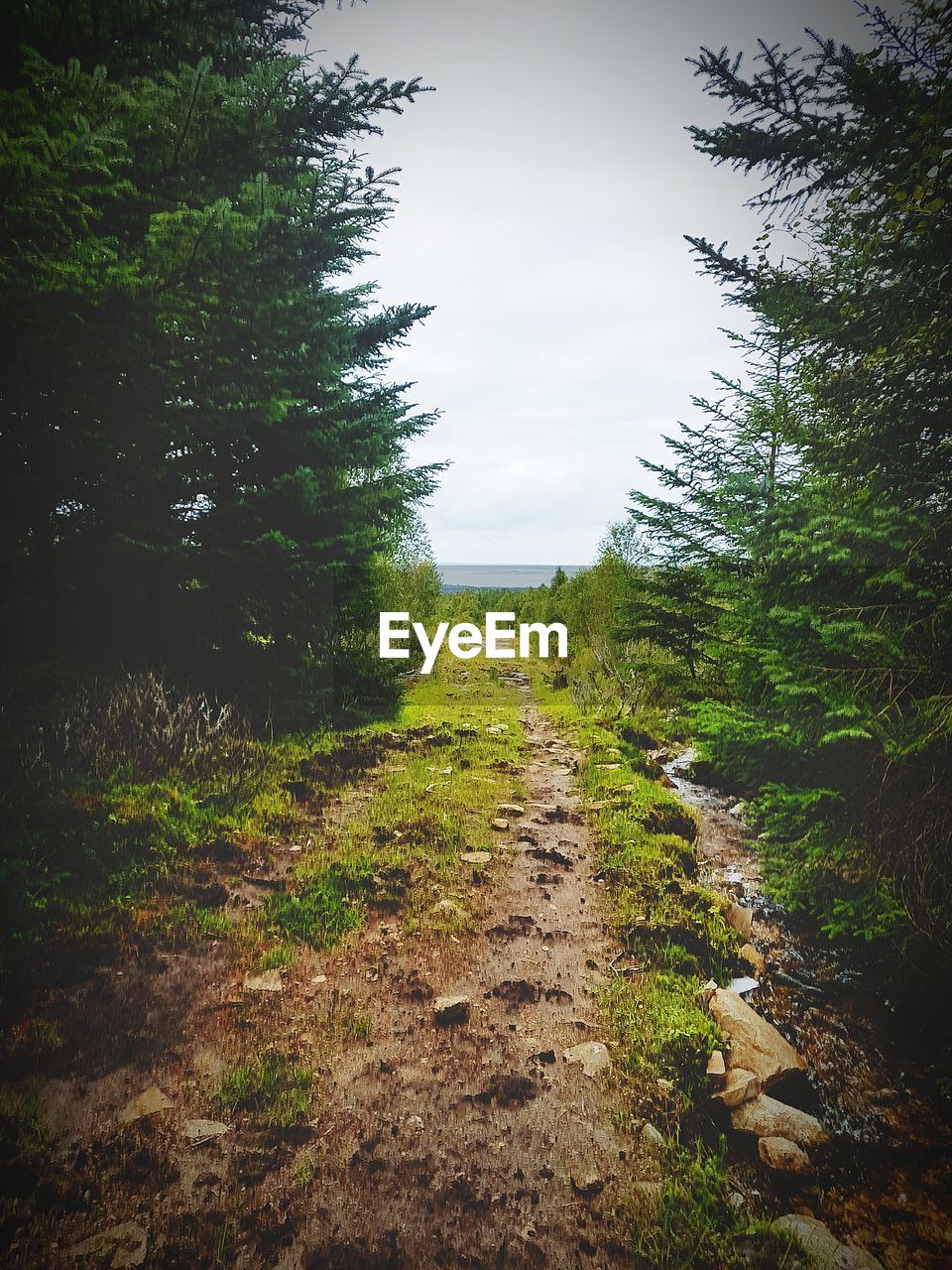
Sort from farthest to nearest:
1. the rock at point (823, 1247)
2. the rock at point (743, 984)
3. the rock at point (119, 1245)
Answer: the rock at point (743, 984) → the rock at point (823, 1247) → the rock at point (119, 1245)

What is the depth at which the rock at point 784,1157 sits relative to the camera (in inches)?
106

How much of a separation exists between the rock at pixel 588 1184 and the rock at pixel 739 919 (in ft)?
9.77

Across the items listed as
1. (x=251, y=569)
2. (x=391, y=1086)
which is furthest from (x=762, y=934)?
(x=251, y=569)

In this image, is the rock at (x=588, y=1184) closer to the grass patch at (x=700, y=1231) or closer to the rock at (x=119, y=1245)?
the grass patch at (x=700, y=1231)

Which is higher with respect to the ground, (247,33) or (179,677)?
(247,33)

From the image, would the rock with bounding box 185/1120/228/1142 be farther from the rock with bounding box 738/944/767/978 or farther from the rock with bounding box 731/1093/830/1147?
the rock with bounding box 738/944/767/978

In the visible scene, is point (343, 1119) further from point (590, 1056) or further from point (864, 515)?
point (864, 515)

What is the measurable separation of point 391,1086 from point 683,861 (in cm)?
437

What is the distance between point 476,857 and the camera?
20.3 ft

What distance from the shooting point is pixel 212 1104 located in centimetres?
290

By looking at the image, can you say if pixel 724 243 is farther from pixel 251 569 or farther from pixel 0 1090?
pixel 0 1090

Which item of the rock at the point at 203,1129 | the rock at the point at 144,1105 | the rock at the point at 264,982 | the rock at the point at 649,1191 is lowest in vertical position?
the rock at the point at 649,1191

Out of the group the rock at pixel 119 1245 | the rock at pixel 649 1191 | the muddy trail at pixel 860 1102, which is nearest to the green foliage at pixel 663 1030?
the muddy trail at pixel 860 1102

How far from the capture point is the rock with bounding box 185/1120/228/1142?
2701mm
